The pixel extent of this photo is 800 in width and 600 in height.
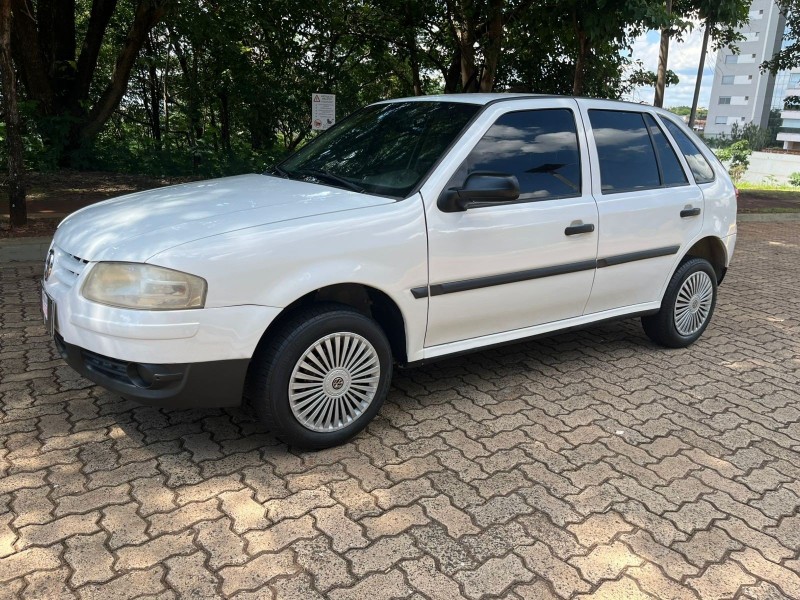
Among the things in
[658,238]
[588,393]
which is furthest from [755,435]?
A: [658,238]

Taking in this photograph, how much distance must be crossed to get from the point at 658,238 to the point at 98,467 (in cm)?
379

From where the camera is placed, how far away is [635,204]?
4.50 m

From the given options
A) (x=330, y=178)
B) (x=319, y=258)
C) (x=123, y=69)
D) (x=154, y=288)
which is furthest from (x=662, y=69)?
(x=154, y=288)

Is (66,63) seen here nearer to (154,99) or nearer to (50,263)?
(154,99)

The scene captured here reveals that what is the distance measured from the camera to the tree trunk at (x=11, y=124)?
272 inches

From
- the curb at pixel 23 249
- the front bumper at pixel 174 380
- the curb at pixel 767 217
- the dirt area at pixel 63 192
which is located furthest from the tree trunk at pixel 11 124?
the curb at pixel 767 217

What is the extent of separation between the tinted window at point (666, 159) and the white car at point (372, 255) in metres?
0.02

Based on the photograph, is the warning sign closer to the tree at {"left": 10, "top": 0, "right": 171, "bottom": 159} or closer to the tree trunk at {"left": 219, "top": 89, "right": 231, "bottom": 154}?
the tree at {"left": 10, "top": 0, "right": 171, "bottom": 159}

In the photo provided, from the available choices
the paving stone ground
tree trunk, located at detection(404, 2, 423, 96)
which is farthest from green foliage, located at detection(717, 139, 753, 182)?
the paving stone ground

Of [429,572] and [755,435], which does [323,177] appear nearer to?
[429,572]

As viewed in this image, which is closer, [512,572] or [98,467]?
[512,572]

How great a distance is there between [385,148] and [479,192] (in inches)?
31.7

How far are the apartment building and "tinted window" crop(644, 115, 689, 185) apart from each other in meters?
115

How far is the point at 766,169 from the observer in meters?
72.2
